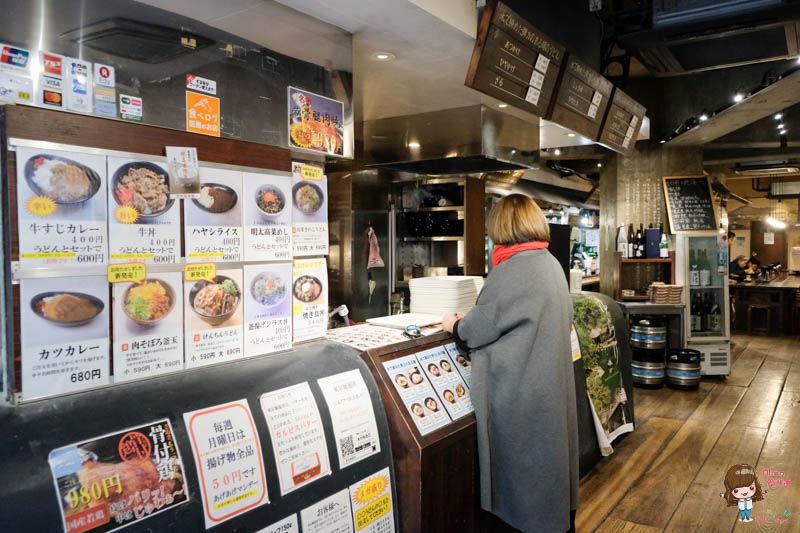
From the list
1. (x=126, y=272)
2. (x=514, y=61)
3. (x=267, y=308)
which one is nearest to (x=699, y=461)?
(x=514, y=61)

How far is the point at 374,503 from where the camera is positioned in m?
1.84

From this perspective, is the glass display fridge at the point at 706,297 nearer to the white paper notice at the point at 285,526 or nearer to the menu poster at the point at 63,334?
the white paper notice at the point at 285,526

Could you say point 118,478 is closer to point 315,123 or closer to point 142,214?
point 142,214

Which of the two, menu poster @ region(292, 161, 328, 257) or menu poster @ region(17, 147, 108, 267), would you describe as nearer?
menu poster @ region(17, 147, 108, 267)

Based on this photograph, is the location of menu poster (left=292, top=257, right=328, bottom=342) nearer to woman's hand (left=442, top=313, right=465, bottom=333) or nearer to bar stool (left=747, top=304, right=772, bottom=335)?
woman's hand (left=442, top=313, right=465, bottom=333)

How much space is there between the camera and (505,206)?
Result: 2.42m

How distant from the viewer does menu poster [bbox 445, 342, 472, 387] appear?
2.42 meters

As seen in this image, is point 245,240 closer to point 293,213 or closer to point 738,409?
point 293,213

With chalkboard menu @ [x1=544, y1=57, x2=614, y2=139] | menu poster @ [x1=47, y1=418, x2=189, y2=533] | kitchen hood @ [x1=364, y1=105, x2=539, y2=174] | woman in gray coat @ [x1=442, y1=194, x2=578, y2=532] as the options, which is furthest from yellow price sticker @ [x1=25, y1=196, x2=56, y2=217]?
kitchen hood @ [x1=364, y1=105, x2=539, y2=174]

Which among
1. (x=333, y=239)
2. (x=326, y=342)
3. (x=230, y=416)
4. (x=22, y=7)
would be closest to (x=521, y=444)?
(x=326, y=342)

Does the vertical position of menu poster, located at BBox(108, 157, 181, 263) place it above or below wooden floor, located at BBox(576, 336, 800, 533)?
above

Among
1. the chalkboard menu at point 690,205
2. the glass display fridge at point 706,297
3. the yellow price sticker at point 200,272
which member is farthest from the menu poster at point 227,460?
the chalkboard menu at point 690,205
